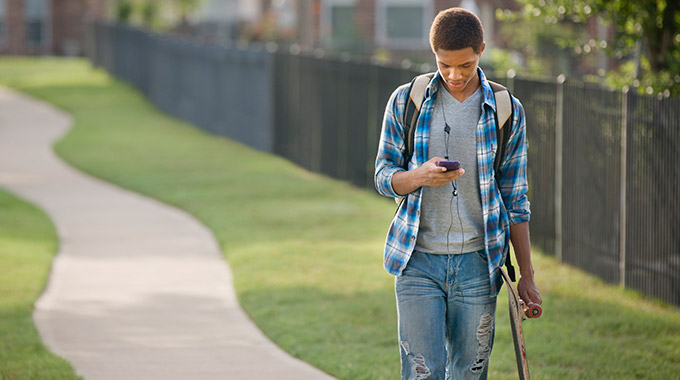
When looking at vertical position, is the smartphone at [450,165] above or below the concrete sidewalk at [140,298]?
above

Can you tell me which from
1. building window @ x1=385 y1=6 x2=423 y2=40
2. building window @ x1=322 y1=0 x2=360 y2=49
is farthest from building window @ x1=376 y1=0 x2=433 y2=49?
building window @ x1=322 y1=0 x2=360 y2=49

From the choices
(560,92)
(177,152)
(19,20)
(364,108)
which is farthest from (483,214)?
(19,20)

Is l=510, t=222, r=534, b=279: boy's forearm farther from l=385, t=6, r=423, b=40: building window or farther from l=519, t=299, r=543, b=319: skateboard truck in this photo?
l=385, t=6, r=423, b=40: building window

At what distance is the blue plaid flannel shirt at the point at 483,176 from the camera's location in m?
4.30

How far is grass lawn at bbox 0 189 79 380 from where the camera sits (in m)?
6.70

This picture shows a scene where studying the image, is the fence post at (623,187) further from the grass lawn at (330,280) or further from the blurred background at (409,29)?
the blurred background at (409,29)

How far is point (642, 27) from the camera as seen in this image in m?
9.83

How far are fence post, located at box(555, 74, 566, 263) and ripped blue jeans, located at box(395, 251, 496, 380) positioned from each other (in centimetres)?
568

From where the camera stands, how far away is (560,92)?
32.4ft

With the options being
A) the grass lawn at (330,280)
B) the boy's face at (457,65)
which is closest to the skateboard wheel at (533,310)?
the boy's face at (457,65)

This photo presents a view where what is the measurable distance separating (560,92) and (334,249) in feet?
8.08

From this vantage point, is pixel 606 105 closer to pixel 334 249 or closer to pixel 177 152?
pixel 334 249

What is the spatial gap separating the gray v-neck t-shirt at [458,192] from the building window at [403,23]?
3200 centimetres

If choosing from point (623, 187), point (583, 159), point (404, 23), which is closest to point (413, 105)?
point (623, 187)
